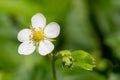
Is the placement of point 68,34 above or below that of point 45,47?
below

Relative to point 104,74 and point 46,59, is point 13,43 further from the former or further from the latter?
point 104,74

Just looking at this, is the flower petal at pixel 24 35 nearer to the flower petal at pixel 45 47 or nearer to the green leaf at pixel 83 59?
the flower petal at pixel 45 47

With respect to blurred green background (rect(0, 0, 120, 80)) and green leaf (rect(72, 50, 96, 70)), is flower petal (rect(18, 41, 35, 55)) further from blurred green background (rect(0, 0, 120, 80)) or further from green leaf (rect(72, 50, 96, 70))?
blurred green background (rect(0, 0, 120, 80))

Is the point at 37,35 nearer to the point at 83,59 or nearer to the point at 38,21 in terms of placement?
the point at 38,21

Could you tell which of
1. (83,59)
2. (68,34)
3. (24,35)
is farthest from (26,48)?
(68,34)

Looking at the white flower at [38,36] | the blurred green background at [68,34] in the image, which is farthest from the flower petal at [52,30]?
the blurred green background at [68,34]
